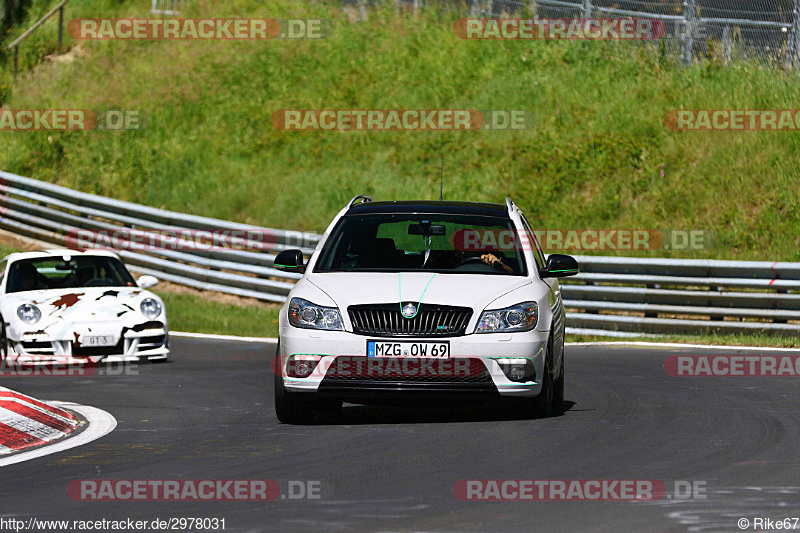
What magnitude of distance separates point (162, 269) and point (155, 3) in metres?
13.0

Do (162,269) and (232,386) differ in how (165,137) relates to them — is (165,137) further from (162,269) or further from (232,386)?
(232,386)

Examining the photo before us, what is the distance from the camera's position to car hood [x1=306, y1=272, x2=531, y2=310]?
985 cm

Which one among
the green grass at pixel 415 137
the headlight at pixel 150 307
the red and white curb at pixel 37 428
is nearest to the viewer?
the red and white curb at pixel 37 428

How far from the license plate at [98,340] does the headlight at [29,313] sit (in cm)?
57

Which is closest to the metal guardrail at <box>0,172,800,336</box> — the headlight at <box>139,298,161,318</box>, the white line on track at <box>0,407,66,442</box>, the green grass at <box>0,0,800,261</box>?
the green grass at <box>0,0,800,261</box>

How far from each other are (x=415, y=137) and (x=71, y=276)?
1394 centimetres

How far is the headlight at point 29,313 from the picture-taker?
49.5ft

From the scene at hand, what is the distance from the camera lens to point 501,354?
9.80 metres

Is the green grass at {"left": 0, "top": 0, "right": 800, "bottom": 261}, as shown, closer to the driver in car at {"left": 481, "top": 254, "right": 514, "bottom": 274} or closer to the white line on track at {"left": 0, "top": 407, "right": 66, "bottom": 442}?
the driver in car at {"left": 481, "top": 254, "right": 514, "bottom": 274}

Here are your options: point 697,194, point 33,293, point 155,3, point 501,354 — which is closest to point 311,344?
point 501,354

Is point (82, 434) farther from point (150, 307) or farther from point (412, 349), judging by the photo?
point (150, 307)

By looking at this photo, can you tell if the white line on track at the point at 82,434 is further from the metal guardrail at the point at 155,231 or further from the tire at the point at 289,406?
the metal guardrail at the point at 155,231

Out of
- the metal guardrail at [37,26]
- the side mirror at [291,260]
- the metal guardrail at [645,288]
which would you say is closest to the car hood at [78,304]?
the side mirror at [291,260]

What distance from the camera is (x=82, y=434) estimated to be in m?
9.76
